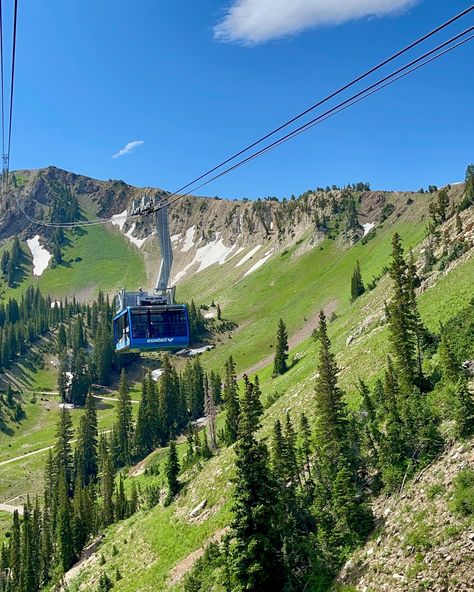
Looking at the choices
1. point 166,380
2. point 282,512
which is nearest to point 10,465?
point 166,380

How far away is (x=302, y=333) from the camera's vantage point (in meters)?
154

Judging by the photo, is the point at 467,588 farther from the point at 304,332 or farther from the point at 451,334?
the point at 304,332

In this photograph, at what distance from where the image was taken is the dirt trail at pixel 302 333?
14850 centimetres

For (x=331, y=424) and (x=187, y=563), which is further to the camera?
(x=187, y=563)

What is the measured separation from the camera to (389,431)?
126ft

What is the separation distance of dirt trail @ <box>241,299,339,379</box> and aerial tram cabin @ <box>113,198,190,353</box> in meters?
97.5

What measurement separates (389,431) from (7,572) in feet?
264

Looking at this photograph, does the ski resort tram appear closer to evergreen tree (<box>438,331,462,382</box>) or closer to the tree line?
the tree line

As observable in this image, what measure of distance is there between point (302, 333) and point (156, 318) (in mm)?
109092

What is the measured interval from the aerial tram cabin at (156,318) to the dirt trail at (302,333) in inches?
3837

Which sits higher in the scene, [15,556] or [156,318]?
[156,318]

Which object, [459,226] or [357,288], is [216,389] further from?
[459,226]

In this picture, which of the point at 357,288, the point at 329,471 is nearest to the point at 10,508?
the point at 357,288

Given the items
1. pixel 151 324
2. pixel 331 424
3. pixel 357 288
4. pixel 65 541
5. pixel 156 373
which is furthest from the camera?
pixel 156 373
